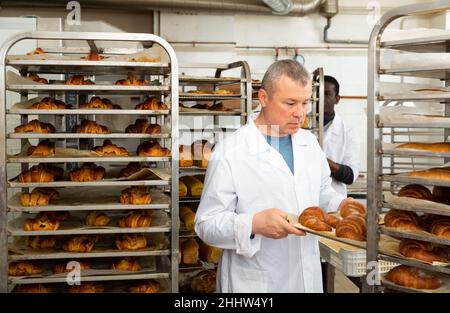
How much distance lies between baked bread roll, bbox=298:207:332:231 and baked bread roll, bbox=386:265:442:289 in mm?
303

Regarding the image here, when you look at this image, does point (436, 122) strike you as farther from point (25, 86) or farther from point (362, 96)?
point (362, 96)

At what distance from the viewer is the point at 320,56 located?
6840 mm

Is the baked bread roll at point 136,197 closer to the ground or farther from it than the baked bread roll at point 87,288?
farther from it

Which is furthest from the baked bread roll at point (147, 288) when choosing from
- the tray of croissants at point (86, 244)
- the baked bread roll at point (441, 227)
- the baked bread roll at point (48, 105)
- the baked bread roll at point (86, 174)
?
the baked bread roll at point (441, 227)

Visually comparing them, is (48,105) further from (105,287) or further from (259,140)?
(259,140)

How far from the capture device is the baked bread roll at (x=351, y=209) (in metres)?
2.06

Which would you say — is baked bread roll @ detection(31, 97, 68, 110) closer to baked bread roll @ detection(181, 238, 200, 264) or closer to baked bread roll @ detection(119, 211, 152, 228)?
baked bread roll @ detection(119, 211, 152, 228)

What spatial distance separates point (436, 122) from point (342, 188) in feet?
6.97

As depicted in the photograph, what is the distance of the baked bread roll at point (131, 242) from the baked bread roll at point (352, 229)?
4.06ft

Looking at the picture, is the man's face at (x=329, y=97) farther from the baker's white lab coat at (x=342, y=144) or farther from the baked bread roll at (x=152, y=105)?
the baked bread roll at (x=152, y=105)

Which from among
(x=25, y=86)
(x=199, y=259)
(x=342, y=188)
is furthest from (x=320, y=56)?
(x=25, y=86)

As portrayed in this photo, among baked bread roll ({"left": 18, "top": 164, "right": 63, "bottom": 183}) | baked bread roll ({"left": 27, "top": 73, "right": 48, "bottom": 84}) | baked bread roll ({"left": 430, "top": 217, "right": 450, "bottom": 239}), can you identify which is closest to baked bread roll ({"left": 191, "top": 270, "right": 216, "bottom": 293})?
baked bread roll ({"left": 18, "top": 164, "right": 63, "bottom": 183})

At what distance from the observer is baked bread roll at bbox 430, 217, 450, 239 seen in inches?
70.3
